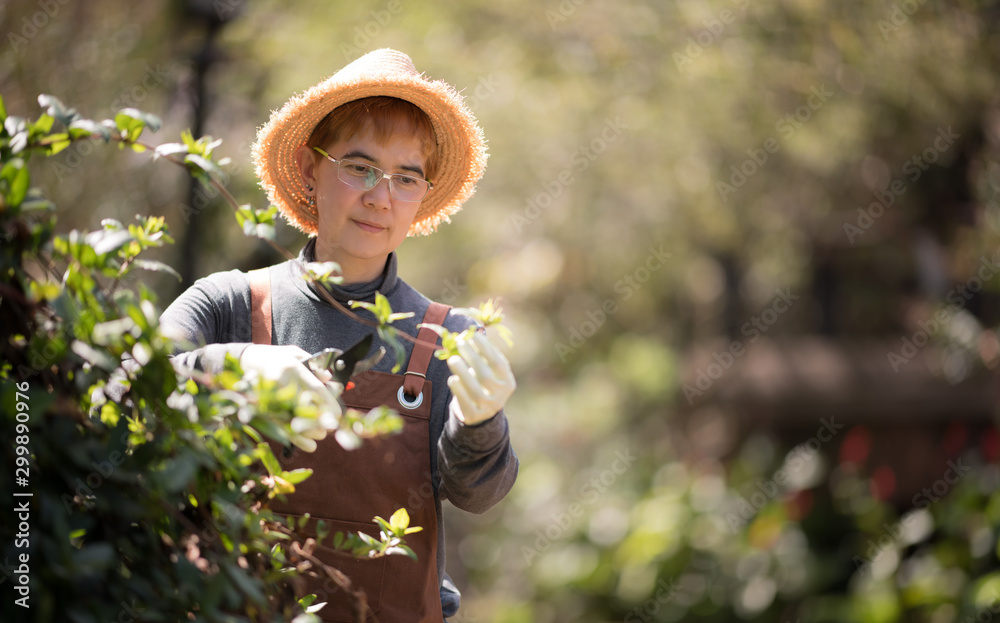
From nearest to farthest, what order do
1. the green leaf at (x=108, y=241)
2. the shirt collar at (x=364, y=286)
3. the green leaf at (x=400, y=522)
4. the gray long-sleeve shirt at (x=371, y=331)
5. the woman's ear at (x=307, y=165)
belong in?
the green leaf at (x=108, y=241), the green leaf at (x=400, y=522), the gray long-sleeve shirt at (x=371, y=331), the shirt collar at (x=364, y=286), the woman's ear at (x=307, y=165)

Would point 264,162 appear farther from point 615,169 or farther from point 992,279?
point 615,169

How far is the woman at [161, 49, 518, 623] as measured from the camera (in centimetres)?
193

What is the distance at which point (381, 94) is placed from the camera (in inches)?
82.7

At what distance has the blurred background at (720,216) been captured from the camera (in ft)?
16.1

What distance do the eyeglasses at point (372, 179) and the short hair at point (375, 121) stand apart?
0.07m

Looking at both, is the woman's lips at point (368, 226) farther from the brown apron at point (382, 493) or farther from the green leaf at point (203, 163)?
the green leaf at point (203, 163)

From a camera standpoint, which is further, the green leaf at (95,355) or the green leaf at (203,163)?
the green leaf at (203,163)

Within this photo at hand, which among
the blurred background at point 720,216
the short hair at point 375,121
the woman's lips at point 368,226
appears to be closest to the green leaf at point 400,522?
the woman's lips at point 368,226

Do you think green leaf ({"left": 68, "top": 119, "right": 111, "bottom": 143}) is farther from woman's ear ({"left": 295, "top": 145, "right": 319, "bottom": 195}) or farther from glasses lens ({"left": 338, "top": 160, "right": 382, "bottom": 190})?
woman's ear ({"left": 295, "top": 145, "right": 319, "bottom": 195})

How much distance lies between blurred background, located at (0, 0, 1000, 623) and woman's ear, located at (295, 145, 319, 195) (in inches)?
78.2

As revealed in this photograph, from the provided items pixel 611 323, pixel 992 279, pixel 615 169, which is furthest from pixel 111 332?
pixel 611 323

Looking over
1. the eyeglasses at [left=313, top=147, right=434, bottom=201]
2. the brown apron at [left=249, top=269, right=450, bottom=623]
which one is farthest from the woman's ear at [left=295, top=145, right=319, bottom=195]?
the brown apron at [left=249, top=269, right=450, bottom=623]

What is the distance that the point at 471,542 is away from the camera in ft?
33.9

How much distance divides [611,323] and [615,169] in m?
7.34
